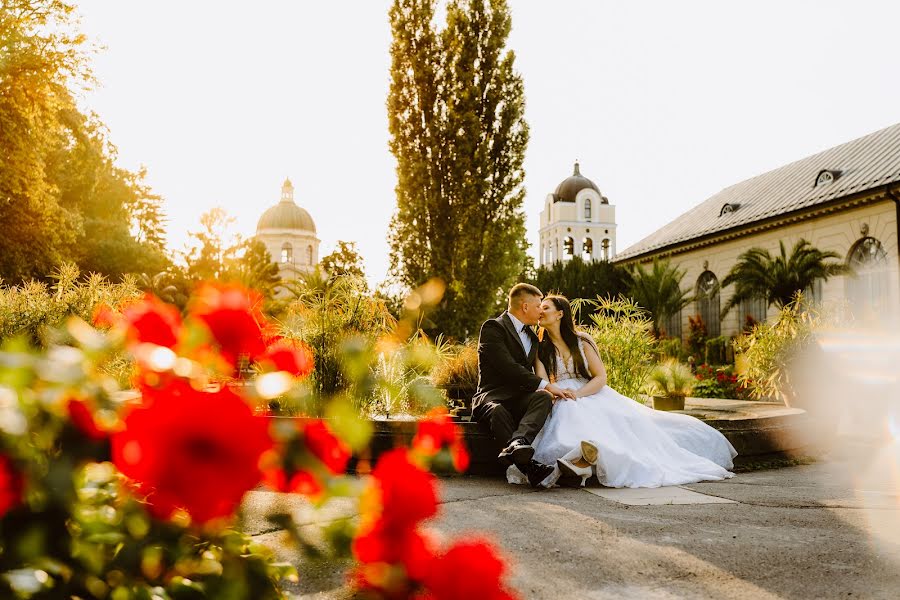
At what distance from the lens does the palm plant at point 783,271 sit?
2430 cm

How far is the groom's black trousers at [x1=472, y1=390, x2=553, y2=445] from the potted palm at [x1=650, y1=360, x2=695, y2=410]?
3.41 metres

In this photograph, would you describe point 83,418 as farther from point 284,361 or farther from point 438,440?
point 438,440

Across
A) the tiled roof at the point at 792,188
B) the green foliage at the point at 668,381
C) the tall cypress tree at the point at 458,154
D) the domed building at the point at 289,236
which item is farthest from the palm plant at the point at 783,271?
the domed building at the point at 289,236

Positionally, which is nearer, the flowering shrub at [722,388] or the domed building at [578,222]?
the flowering shrub at [722,388]

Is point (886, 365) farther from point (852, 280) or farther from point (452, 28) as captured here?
point (452, 28)

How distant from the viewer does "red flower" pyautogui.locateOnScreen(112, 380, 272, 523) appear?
71 centimetres

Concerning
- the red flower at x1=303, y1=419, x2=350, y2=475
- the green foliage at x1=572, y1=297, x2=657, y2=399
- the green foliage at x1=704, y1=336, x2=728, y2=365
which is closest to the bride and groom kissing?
the green foliage at x1=572, y1=297, x2=657, y2=399

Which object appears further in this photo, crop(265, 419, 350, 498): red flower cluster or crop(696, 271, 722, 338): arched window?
crop(696, 271, 722, 338): arched window

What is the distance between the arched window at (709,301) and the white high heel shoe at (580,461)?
27103mm

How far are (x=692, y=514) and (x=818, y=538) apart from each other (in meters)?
0.79

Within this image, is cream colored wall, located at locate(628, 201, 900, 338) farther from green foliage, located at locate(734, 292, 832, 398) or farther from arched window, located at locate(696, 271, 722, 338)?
green foliage, located at locate(734, 292, 832, 398)

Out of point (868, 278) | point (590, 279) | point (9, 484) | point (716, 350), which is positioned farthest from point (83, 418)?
point (590, 279)

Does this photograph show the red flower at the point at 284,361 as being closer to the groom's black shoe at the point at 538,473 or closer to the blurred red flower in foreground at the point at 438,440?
the blurred red flower in foreground at the point at 438,440

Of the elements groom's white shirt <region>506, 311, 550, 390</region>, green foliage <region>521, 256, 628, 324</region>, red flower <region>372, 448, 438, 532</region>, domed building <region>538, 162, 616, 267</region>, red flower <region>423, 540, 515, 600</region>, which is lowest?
red flower <region>423, 540, 515, 600</region>
